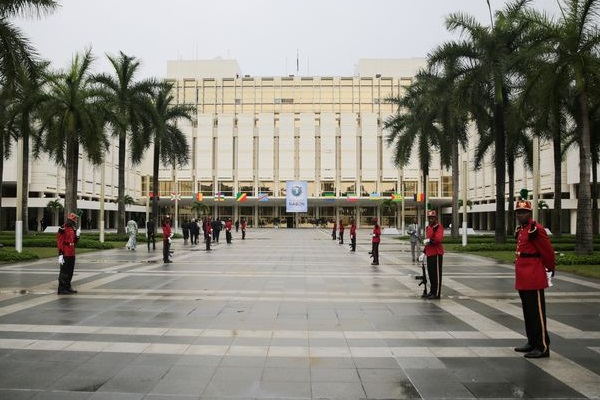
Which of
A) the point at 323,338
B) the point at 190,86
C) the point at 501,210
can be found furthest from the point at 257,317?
the point at 190,86

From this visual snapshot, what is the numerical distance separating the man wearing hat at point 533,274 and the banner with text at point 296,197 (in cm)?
6621

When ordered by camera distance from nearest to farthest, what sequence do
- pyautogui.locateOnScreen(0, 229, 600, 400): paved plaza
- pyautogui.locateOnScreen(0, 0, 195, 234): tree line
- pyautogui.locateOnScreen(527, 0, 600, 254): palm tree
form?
pyautogui.locateOnScreen(0, 229, 600, 400): paved plaza < pyautogui.locateOnScreen(0, 0, 195, 234): tree line < pyautogui.locateOnScreen(527, 0, 600, 254): palm tree

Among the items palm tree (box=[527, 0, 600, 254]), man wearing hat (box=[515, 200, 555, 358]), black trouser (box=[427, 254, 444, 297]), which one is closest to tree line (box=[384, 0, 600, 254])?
palm tree (box=[527, 0, 600, 254])

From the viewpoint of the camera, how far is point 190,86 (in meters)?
88.6

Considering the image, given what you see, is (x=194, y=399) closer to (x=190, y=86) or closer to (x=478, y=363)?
(x=478, y=363)

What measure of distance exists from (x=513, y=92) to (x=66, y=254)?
25.4 meters

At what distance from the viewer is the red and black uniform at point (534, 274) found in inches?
247

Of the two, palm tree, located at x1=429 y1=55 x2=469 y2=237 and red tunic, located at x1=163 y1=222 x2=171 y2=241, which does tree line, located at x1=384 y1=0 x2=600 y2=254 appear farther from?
red tunic, located at x1=163 y1=222 x2=171 y2=241

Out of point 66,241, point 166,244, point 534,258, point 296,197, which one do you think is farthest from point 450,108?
point 296,197

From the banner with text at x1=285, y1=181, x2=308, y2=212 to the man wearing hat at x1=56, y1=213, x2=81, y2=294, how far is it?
61230mm

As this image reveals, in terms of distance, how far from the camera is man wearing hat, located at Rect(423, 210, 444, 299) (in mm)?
10453

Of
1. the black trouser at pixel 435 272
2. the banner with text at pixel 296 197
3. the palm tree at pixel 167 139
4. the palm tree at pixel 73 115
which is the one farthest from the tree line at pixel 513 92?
the banner with text at pixel 296 197

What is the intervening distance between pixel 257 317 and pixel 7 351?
12.1 ft

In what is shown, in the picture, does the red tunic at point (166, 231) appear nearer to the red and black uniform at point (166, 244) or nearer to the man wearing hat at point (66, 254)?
the red and black uniform at point (166, 244)
